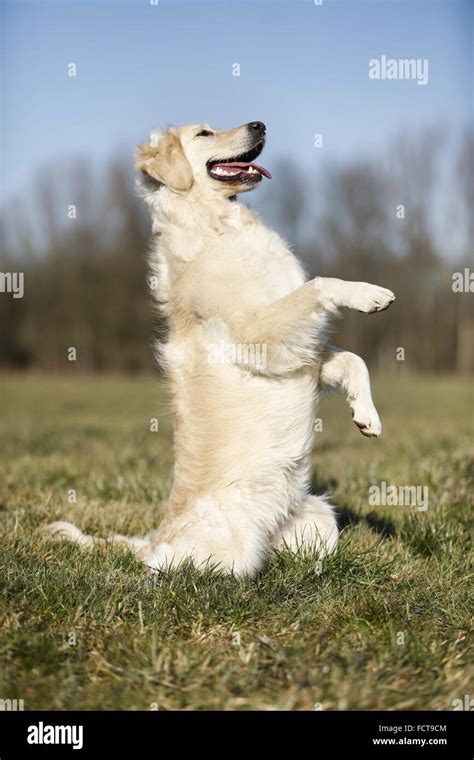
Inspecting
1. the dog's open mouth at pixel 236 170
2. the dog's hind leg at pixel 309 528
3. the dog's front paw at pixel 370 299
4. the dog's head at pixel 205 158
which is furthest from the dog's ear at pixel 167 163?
the dog's hind leg at pixel 309 528

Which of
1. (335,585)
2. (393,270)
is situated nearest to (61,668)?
(335,585)

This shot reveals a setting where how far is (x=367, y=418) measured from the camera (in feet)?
13.2

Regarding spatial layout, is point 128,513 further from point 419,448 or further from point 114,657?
point 419,448

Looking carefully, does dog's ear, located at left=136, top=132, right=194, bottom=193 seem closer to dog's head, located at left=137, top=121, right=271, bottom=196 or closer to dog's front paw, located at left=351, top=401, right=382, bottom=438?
dog's head, located at left=137, top=121, right=271, bottom=196

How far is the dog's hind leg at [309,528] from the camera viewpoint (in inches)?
161

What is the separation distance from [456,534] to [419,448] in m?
3.82

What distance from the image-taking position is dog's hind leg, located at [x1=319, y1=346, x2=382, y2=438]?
4043 millimetres

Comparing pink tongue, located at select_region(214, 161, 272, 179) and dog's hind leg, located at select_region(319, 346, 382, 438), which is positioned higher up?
pink tongue, located at select_region(214, 161, 272, 179)

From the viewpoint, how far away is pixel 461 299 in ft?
121

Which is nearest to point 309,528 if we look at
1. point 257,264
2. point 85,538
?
point 85,538

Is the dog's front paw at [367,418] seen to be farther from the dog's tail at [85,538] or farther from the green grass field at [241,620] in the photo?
the dog's tail at [85,538]

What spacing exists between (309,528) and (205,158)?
221 cm

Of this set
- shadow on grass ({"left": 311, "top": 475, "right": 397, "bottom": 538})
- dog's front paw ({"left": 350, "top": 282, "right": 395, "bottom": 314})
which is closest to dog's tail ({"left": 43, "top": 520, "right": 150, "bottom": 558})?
shadow on grass ({"left": 311, "top": 475, "right": 397, "bottom": 538})

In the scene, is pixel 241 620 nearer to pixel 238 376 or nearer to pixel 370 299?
pixel 238 376
